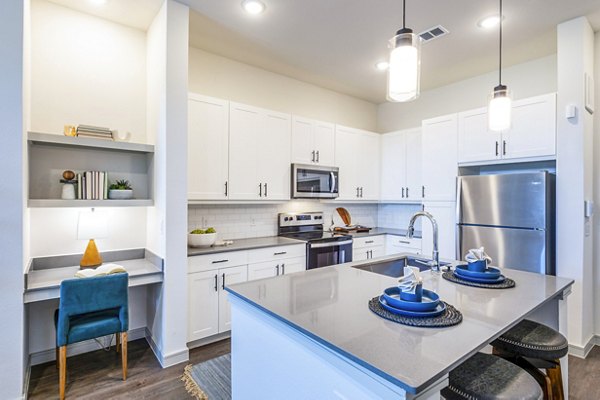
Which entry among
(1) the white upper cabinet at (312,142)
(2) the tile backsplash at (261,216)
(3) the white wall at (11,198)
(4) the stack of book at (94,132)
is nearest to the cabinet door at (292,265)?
(2) the tile backsplash at (261,216)

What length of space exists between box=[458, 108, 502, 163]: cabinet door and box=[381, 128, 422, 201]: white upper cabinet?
80 cm

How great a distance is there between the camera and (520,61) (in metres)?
3.73

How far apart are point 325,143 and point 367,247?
5.07 ft

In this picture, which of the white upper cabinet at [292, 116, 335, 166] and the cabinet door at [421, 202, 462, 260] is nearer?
the cabinet door at [421, 202, 462, 260]

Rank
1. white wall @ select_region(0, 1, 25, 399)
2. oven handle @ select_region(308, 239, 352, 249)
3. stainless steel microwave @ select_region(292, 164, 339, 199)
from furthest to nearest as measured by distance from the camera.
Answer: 1. stainless steel microwave @ select_region(292, 164, 339, 199)
2. oven handle @ select_region(308, 239, 352, 249)
3. white wall @ select_region(0, 1, 25, 399)

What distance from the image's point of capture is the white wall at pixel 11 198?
2.00 metres

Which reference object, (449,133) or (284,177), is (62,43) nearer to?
(284,177)

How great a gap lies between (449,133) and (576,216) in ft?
5.02

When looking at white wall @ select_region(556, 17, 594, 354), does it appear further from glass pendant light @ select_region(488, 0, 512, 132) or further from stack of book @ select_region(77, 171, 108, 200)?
stack of book @ select_region(77, 171, 108, 200)

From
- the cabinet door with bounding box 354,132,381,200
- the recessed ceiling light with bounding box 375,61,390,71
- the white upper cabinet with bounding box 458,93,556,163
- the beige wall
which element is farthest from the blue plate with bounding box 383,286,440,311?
the cabinet door with bounding box 354,132,381,200

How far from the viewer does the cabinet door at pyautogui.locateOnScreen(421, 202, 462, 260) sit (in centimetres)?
372

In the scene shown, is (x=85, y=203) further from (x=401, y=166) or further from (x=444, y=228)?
(x=401, y=166)

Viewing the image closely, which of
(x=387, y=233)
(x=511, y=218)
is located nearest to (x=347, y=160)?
(x=387, y=233)

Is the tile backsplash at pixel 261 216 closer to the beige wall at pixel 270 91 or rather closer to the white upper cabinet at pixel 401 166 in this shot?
the white upper cabinet at pixel 401 166
